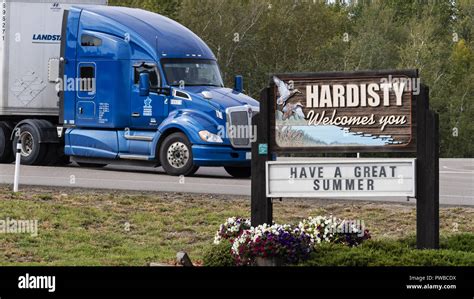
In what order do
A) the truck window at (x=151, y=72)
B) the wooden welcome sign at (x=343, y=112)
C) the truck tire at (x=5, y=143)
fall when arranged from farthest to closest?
the truck tire at (x=5, y=143) < the truck window at (x=151, y=72) < the wooden welcome sign at (x=343, y=112)

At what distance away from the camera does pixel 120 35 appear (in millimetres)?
26875

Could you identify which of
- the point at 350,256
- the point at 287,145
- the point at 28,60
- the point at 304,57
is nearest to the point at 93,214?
the point at 287,145

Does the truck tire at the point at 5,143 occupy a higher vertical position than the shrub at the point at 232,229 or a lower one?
higher

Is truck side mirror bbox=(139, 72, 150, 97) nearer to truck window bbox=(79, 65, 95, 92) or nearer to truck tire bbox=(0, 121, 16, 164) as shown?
truck window bbox=(79, 65, 95, 92)

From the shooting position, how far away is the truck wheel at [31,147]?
2870 cm

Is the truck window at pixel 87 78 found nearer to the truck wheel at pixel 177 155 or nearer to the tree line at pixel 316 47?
Answer: the truck wheel at pixel 177 155

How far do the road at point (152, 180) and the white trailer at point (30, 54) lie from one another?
5.37 feet

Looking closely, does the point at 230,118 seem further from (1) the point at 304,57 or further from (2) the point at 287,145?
(1) the point at 304,57

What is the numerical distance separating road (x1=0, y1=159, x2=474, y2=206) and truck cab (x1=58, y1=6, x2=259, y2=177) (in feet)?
1.60

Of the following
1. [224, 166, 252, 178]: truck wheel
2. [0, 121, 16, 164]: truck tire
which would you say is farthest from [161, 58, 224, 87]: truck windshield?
[0, 121, 16, 164]: truck tire

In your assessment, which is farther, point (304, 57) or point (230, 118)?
point (304, 57)

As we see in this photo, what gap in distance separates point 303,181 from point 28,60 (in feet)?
54.0

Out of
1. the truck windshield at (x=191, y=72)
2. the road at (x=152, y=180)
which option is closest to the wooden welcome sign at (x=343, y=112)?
the road at (x=152, y=180)

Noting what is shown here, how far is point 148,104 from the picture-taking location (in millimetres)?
26719
